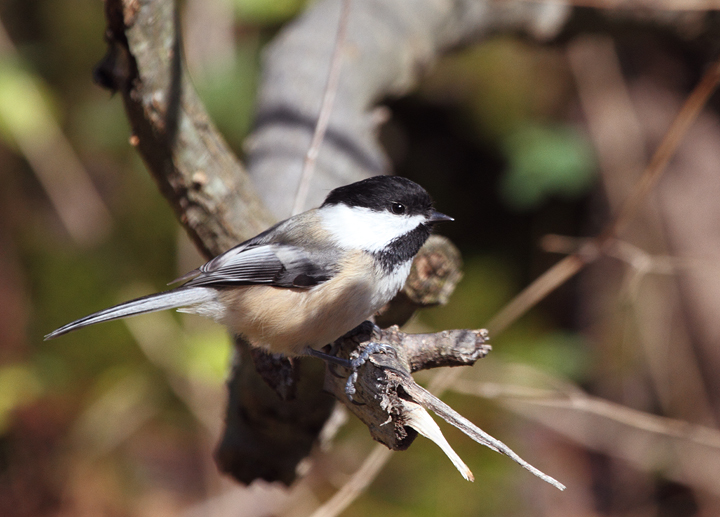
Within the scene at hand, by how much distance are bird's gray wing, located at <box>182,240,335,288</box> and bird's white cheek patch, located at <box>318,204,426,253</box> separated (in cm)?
7

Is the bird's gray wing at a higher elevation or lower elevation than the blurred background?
higher

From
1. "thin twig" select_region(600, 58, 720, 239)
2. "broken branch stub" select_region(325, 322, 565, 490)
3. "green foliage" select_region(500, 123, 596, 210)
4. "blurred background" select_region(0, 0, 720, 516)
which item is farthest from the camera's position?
"green foliage" select_region(500, 123, 596, 210)

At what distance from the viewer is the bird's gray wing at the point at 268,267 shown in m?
1.39

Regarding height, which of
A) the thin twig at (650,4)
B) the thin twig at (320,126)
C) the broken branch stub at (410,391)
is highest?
the thin twig at (320,126)

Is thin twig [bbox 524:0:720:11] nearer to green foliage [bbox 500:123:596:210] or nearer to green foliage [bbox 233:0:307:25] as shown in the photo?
green foliage [bbox 500:123:596:210]

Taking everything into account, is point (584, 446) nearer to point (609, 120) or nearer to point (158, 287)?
point (609, 120)

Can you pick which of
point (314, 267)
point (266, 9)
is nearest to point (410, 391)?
point (314, 267)

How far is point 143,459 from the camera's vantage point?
247cm

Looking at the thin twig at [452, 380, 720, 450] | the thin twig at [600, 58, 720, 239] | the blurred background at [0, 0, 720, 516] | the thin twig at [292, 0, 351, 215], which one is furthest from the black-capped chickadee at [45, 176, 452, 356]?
the blurred background at [0, 0, 720, 516]

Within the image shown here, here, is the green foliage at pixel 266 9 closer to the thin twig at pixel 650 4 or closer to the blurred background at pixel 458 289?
the blurred background at pixel 458 289

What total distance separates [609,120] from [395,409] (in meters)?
2.42

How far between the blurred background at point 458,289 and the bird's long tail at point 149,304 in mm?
724

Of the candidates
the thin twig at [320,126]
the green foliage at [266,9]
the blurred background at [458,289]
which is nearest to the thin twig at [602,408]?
the blurred background at [458,289]

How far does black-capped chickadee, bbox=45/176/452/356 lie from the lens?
135 cm
